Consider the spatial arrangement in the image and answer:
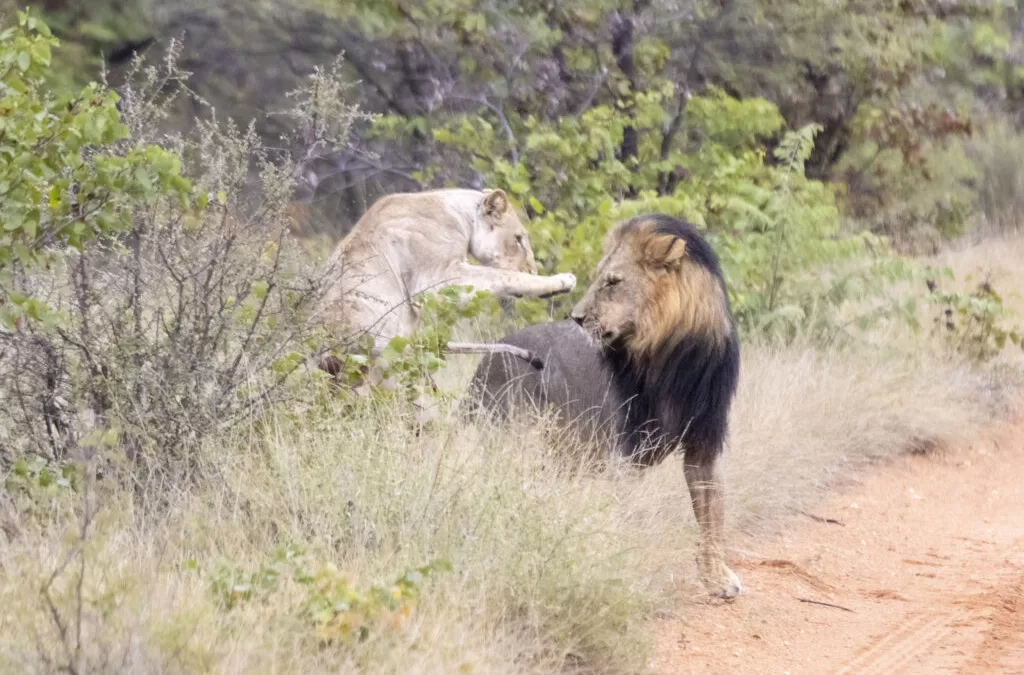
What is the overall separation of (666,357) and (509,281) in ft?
4.10

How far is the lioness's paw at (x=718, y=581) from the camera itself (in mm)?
6141

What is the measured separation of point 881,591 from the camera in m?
6.52

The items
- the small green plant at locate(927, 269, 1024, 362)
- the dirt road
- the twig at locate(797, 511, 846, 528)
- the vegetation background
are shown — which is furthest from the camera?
the small green plant at locate(927, 269, 1024, 362)

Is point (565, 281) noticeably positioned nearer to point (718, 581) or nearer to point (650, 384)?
point (650, 384)

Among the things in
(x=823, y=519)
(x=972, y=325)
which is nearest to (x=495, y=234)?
(x=823, y=519)

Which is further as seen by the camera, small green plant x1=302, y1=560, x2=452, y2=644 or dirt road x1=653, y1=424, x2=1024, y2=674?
dirt road x1=653, y1=424, x2=1024, y2=674

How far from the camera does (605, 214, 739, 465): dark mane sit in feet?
20.0

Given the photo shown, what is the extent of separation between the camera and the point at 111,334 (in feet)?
19.2

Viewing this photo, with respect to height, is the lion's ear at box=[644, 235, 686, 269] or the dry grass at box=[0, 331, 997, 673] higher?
the lion's ear at box=[644, 235, 686, 269]

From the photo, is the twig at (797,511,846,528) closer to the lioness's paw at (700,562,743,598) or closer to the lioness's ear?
the lioness's paw at (700,562,743,598)

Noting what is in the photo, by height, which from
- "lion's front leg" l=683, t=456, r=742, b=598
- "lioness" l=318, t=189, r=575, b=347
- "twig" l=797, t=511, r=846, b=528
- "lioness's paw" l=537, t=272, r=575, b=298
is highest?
"lioness" l=318, t=189, r=575, b=347

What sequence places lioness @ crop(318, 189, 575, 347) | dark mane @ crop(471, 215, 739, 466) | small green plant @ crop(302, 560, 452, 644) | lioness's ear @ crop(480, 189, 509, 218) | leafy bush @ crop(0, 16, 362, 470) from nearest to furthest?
small green plant @ crop(302, 560, 452, 644) < leafy bush @ crop(0, 16, 362, 470) < dark mane @ crop(471, 215, 739, 466) < lioness @ crop(318, 189, 575, 347) < lioness's ear @ crop(480, 189, 509, 218)

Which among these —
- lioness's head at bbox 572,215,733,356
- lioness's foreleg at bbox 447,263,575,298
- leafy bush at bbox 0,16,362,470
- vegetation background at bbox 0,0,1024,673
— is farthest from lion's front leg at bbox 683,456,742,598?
leafy bush at bbox 0,16,362,470

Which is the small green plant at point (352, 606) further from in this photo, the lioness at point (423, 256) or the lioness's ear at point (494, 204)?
the lioness's ear at point (494, 204)
